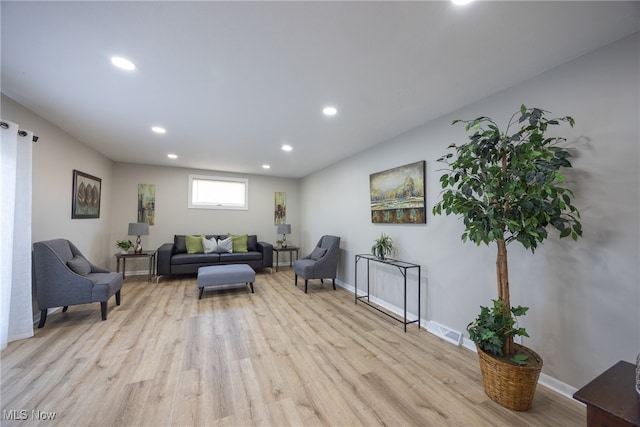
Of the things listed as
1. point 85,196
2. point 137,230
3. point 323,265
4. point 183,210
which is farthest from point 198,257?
point 323,265

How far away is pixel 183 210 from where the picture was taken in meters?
5.63

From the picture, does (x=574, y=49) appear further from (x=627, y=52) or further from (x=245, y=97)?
(x=245, y=97)

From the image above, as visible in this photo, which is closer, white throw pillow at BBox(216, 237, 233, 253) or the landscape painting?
the landscape painting

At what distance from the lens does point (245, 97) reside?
2342 mm

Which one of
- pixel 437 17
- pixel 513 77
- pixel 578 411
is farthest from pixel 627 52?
pixel 578 411

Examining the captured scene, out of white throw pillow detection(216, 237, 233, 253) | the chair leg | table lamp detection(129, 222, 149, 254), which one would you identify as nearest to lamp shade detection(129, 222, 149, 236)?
table lamp detection(129, 222, 149, 254)

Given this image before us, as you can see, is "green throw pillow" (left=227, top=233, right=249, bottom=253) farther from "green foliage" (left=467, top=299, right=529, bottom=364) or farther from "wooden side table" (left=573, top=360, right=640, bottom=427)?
"wooden side table" (left=573, top=360, right=640, bottom=427)

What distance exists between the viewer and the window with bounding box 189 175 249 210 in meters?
5.75

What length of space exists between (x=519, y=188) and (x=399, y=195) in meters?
1.70

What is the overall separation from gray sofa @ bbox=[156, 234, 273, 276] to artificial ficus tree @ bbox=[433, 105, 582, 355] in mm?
4399

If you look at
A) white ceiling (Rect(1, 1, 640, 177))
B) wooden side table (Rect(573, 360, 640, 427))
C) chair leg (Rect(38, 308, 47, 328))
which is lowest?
chair leg (Rect(38, 308, 47, 328))

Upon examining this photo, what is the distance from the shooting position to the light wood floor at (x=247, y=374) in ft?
5.06

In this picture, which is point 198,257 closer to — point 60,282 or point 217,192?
point 217,192

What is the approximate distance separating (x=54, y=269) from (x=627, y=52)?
5.41 meters
